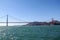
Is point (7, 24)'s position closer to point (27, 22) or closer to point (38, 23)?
point (27, 22)

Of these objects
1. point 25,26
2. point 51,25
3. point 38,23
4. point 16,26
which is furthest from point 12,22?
point 51,25

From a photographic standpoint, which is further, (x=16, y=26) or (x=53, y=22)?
(x=16, y=26)

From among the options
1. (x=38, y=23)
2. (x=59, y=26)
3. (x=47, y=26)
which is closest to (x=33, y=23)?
(x=38, y=23)

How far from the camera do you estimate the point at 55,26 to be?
63.9 ft

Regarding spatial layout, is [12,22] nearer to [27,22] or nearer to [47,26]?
[27,22]

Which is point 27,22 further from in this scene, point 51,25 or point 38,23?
point 51,25

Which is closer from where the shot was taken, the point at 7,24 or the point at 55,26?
the point at 55,26

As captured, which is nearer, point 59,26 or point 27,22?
point 59,26

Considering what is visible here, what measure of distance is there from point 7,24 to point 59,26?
6.38 metres

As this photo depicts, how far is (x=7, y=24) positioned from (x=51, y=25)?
213 inches

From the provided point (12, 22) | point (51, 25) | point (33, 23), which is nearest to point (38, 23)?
point (33, 23)

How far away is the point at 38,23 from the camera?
69.3 ft

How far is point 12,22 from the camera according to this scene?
21.4 meters

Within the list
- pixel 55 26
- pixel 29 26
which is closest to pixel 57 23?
pixel 55 26
